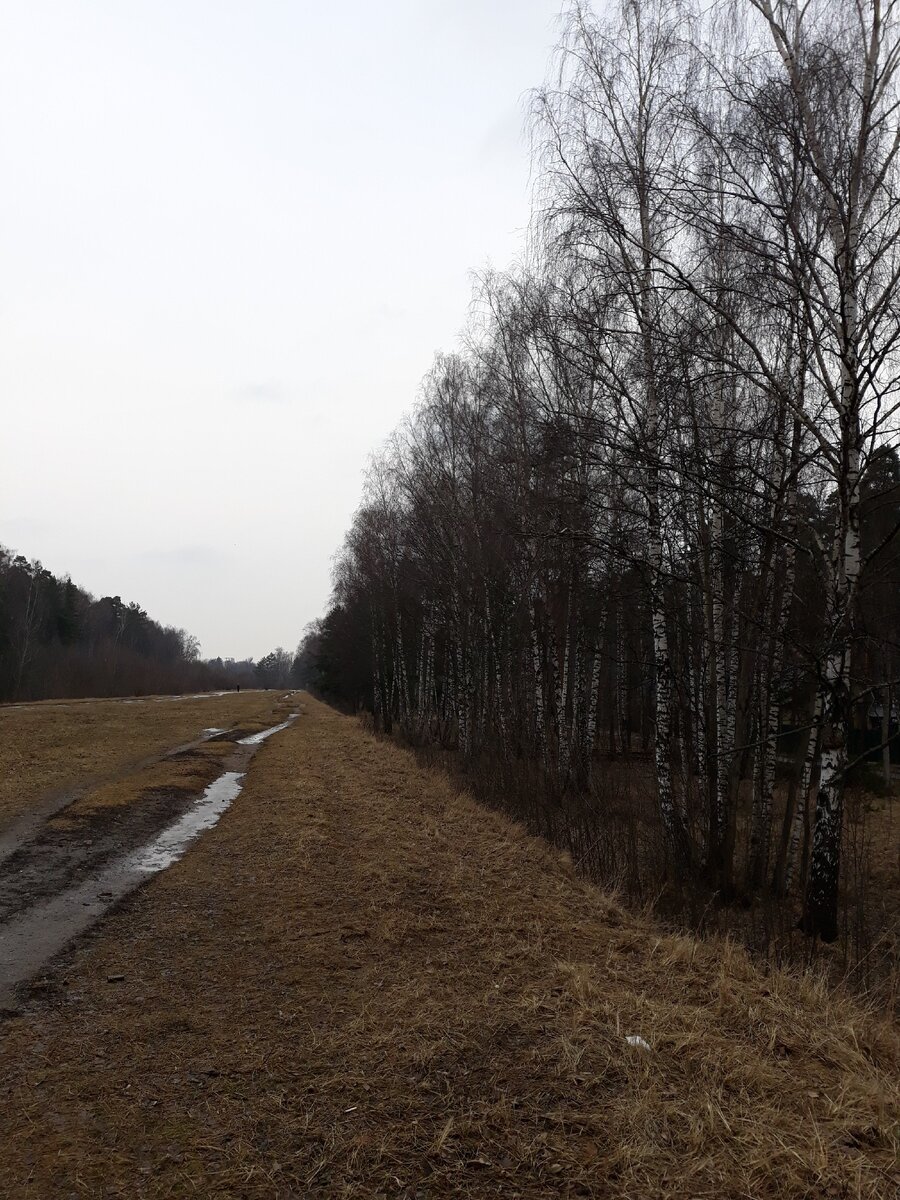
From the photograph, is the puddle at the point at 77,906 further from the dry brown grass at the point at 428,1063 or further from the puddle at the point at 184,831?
the dry brown grass at the point at 428,1063

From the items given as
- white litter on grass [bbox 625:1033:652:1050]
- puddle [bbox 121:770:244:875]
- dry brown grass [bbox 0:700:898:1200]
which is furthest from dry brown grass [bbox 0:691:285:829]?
white litter on grass [bbox 625:1033:652:1050]

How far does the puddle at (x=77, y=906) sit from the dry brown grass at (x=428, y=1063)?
26cm

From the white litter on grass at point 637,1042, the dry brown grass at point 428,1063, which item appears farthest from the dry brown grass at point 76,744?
the white litter on grass at point 637,1042

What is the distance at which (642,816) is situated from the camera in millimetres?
11516

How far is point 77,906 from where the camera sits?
6.27m

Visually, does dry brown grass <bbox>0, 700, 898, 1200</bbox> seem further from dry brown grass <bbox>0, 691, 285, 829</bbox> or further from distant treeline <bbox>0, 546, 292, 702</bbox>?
distant treeline <bbox>0, 546, 292, 702</bbox>

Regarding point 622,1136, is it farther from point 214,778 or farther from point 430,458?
point 430,458

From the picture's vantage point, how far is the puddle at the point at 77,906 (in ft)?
16.4

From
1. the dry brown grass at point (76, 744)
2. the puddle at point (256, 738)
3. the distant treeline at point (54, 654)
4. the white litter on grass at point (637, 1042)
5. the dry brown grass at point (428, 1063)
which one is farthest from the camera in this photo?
the distant treeline at point (54, 654)

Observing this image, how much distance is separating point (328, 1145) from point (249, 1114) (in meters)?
0.41

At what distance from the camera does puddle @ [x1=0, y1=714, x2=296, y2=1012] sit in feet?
16.4

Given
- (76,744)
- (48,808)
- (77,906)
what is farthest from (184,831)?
(76,744)

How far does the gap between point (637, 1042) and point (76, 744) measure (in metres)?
17.6

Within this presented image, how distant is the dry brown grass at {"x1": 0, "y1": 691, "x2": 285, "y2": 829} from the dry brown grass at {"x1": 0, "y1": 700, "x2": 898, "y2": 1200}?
5.87 meters
